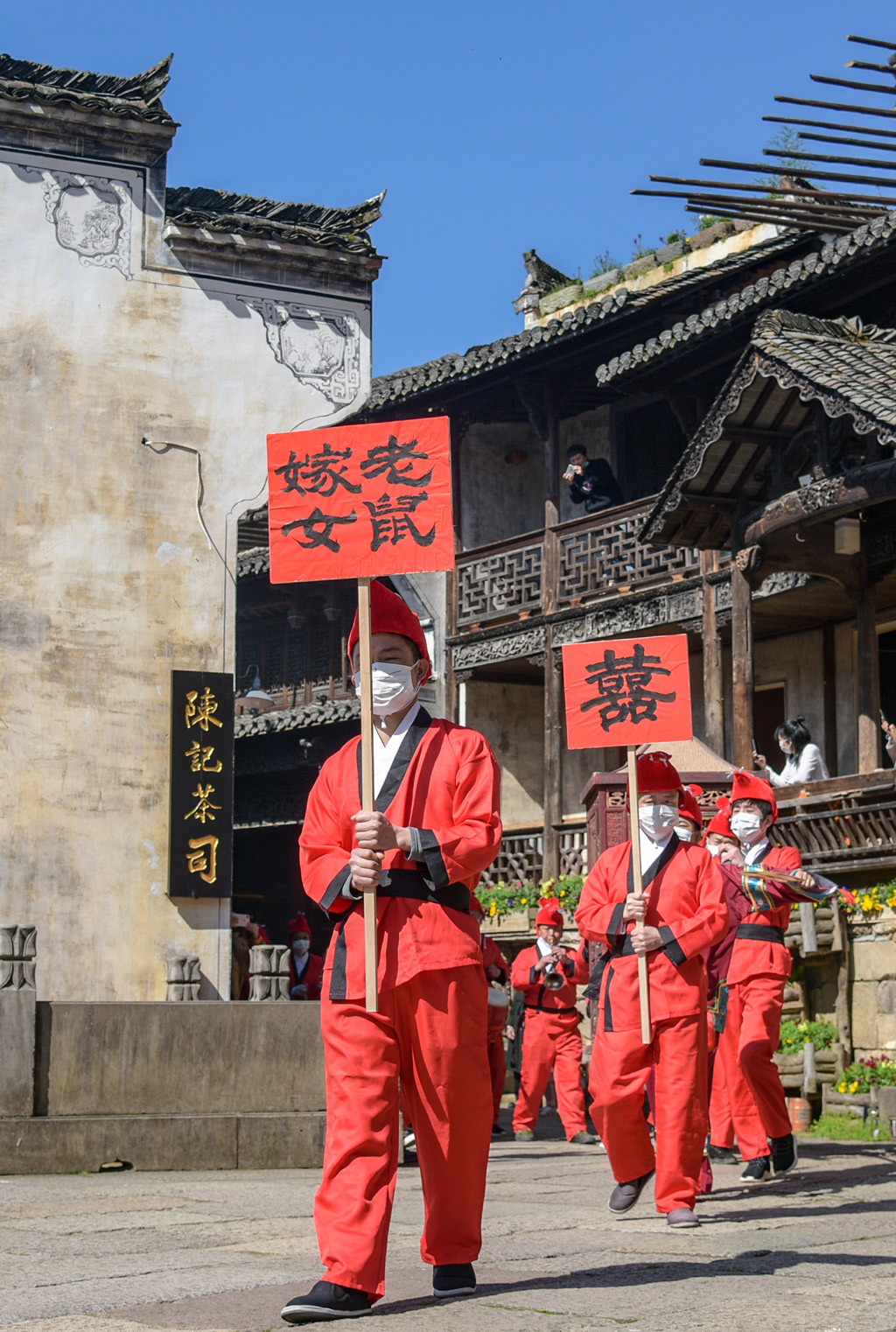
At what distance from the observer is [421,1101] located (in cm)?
453

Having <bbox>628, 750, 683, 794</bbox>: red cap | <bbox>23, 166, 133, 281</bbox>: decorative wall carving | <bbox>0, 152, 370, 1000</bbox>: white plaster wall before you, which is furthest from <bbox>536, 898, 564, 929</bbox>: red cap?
<bbox>628, 750, 683, 794</bbox>: red cap

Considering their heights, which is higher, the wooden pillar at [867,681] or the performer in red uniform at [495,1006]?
the wooden pillar at [867,681]

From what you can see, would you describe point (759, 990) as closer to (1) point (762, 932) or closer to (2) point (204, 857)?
(1) point (762, 932)

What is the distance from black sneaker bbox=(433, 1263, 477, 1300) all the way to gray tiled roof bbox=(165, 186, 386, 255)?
409 inches

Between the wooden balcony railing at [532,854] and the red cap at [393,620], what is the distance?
1403 centimetres

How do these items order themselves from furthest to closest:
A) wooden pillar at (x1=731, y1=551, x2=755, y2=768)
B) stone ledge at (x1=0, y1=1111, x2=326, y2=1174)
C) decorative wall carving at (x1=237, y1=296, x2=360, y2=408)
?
wooden pillar at (x1=731, y1=551, x2=755, y2=768), decorative wall carving at (x1=237, y1=296, x2=360, y2=408), stone ledge at (x1=0, y1=1111, x2=326, y2=1174)

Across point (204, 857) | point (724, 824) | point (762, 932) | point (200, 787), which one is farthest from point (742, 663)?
point (762, 932)

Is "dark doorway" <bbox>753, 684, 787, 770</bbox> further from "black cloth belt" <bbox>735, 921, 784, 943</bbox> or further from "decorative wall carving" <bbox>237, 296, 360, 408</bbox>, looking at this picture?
"black cloth belt" <bbox>735, 921, 784, 943</bbox>

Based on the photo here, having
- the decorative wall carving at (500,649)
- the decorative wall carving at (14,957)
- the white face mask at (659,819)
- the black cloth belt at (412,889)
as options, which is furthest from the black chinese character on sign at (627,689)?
the decorative wall carving at (500,649)

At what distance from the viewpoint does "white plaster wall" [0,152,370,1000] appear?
12.1m

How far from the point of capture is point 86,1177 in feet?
27.8

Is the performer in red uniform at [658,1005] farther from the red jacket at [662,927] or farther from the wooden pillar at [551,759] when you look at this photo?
the wooden pillar at [551,759]

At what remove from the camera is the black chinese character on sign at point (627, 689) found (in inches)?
286

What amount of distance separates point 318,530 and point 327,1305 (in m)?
2.25
